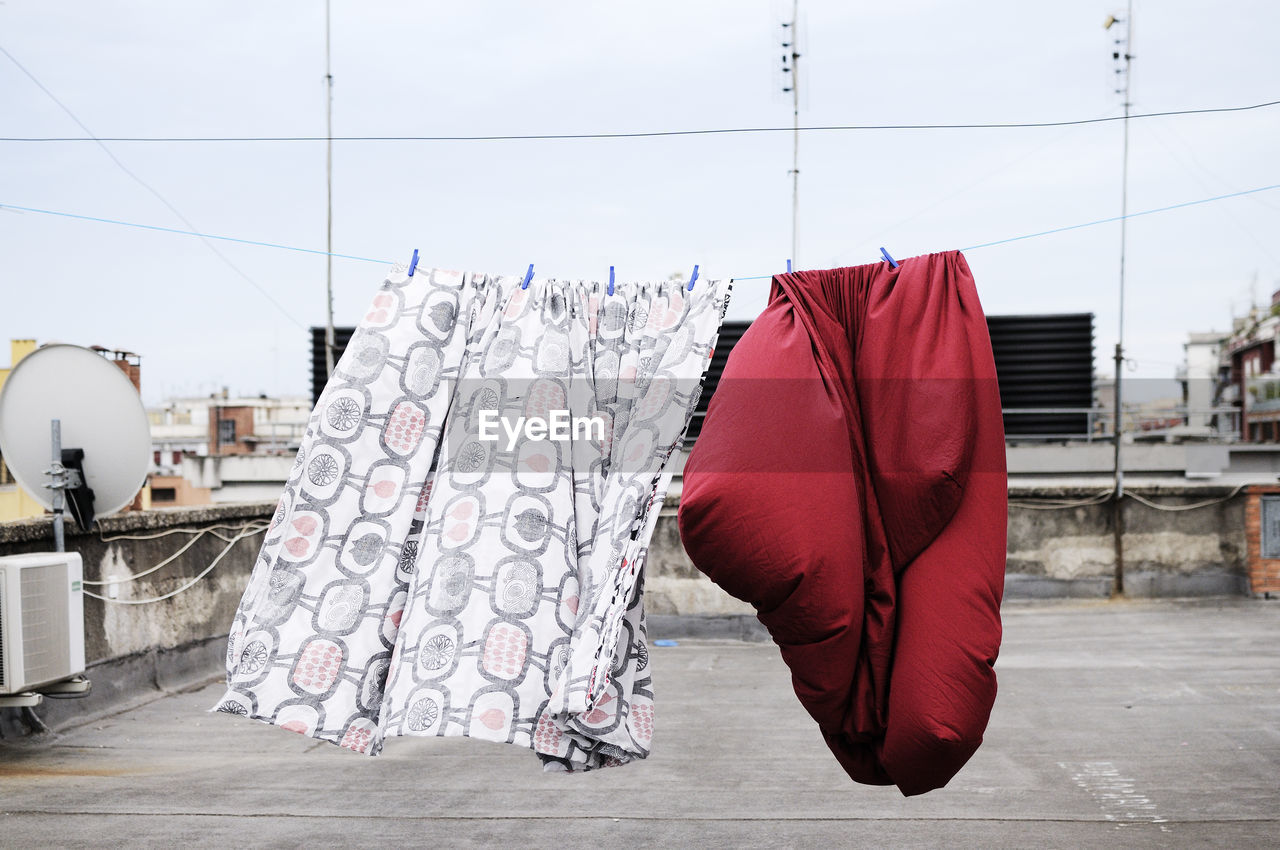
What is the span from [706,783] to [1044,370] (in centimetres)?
630

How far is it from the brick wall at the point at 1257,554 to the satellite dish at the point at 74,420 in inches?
310

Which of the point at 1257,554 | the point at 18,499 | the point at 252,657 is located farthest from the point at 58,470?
the point at 1257,554

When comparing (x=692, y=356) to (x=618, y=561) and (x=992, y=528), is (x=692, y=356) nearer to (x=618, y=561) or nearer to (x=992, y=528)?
(x=618, y=561)

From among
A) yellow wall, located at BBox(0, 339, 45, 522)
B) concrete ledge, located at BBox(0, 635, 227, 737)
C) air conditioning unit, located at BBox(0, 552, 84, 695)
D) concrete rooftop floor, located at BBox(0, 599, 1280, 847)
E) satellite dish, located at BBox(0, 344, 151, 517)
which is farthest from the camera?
yellow wall, located at BBox(0, 339, 45, 522)

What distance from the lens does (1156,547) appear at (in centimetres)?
808

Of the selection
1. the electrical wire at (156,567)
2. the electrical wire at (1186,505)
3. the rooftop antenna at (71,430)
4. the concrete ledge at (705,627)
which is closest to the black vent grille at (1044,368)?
the electrical wire at (1186,505)

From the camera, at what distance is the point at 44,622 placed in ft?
14.2

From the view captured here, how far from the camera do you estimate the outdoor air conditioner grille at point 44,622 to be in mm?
4258

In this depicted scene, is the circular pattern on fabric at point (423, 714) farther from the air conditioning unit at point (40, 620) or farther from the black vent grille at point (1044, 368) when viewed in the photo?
the black vent grille at point (1044, 368)

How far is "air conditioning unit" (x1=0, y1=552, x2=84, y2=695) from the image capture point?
13.7 feet

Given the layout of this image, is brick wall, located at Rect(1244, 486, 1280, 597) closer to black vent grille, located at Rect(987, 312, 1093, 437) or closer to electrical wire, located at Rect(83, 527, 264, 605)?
black vent grille, located at Rect(987, 312, 1093, 437)

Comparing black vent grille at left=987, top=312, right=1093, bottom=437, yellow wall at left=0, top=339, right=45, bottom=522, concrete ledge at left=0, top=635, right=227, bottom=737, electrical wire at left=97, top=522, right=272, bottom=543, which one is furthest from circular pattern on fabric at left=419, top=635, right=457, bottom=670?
black vent grille at left=987, top=312, right=1093, bottom=437

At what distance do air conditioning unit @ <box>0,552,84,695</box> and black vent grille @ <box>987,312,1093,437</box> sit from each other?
7.26 m

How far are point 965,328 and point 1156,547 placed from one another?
Result: 7049mm
